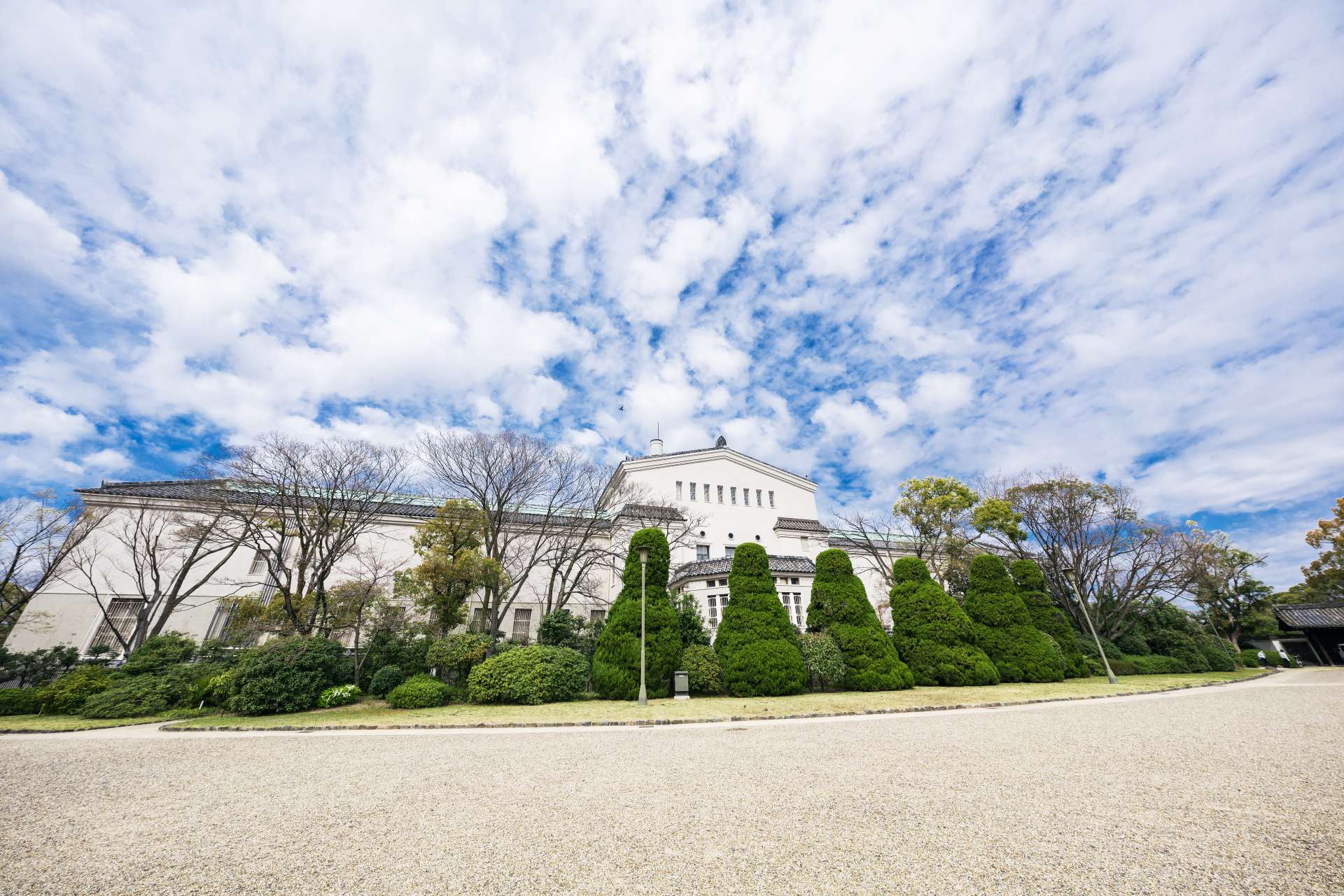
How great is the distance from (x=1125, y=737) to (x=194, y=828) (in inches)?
511

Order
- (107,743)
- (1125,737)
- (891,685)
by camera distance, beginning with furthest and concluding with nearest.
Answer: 1. (891,685)
2. (107,743)
3. (1125,737)

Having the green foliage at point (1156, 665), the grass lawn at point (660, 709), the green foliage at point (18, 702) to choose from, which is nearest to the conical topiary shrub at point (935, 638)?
the grass lawn at point (660, 709)

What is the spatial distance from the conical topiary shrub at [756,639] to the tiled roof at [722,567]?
652 centimetres

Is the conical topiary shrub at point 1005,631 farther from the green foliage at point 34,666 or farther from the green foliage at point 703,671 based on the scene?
the green foliage at point 34,666

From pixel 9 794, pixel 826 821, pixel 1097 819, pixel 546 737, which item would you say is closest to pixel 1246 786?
pixel 1097 819

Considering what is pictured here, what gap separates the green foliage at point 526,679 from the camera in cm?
1361

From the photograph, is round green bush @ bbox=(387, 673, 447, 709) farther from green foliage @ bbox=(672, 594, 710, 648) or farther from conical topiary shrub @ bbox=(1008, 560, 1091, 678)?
conical topiary shrub @ bbox=(1008, 560, 1091, 678)

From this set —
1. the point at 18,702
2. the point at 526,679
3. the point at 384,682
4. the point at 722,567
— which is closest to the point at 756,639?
the point at 526,679

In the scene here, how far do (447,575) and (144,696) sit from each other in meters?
7.82

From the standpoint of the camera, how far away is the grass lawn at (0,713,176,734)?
10.6m

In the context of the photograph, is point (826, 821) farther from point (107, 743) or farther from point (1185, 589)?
point (1185, 589)

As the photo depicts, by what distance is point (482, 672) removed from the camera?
1379cm

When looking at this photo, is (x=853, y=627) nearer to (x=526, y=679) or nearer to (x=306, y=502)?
(x=526, y=679)

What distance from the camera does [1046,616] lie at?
2047 cm
